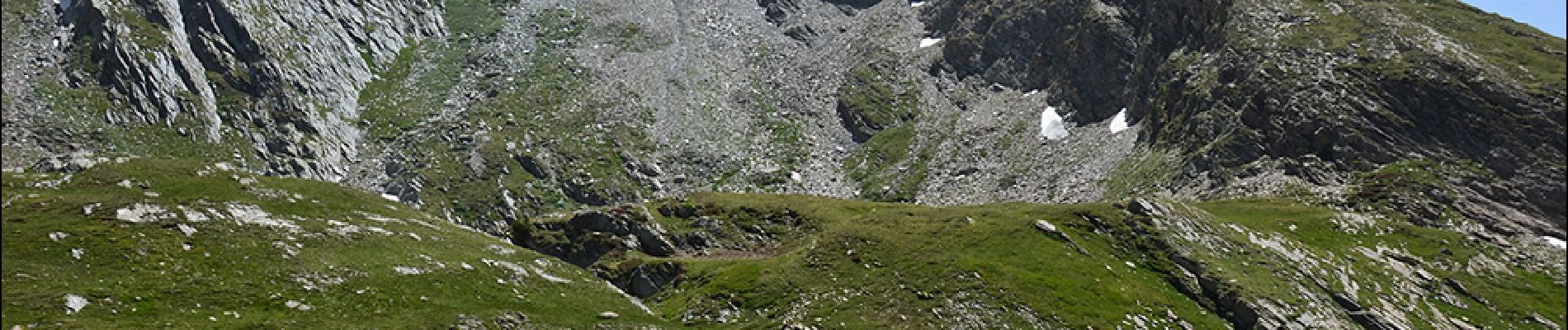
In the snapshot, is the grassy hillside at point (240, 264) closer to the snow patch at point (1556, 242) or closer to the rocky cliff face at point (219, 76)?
the rocky cliff face at point (219, 76)

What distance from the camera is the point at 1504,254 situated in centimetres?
7588

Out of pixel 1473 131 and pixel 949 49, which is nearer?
pixel 1473 131

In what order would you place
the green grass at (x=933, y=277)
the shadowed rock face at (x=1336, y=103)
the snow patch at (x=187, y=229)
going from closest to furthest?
the snow patch at (x=187, y=229) → the green grass at (x=933, y=277) → the shadowed rock face at (x=1336, y=103)

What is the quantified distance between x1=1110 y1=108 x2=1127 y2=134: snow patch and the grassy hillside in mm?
110225

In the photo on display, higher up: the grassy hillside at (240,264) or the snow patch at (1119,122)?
the grassy hillside at (240,264)

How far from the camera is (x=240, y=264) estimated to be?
4241 cm

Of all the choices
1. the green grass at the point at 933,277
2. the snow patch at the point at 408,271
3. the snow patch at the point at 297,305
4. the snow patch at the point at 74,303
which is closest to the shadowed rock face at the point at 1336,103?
the green grass at the point at 933,277

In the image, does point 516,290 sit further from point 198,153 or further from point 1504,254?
point 198,153

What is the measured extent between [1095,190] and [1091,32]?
5590 cm

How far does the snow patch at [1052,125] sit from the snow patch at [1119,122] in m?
7.49

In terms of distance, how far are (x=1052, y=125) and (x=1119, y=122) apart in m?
11.1

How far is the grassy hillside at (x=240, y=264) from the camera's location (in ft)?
121

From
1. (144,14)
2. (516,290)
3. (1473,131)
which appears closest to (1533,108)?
(1473,131)

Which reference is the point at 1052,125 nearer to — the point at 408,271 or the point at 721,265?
the point at 721,265
